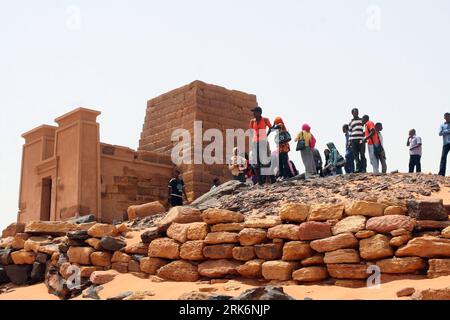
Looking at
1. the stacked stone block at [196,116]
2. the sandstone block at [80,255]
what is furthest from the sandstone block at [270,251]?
the stacked stone block at [196,116]

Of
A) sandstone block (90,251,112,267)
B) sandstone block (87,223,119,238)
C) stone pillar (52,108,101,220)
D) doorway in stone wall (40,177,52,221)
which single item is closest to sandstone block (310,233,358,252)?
sandstone block (90,251,112,267)

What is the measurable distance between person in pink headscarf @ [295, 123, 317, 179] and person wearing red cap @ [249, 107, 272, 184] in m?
0.80

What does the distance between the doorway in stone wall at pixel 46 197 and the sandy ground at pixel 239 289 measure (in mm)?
7142

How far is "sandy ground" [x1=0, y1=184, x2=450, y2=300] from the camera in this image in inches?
287

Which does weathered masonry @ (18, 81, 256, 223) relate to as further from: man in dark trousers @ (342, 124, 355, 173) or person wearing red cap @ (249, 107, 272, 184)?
man in dark trousers @ (342, 124, 355, 173)

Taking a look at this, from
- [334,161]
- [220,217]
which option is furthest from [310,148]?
[220,217]

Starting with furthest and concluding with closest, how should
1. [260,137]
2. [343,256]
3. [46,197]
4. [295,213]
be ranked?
[46,197], [260,137], [295,213], [343,256]

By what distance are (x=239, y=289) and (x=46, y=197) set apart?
441 inches

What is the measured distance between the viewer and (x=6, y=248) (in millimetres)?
12141

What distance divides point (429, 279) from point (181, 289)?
320cm

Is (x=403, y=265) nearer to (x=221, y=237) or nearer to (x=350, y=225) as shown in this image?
(x=350, y=225)

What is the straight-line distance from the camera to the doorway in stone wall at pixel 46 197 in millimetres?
18062

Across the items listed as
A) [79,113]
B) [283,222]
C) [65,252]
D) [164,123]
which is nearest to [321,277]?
[283,222]

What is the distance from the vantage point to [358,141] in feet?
43.7
